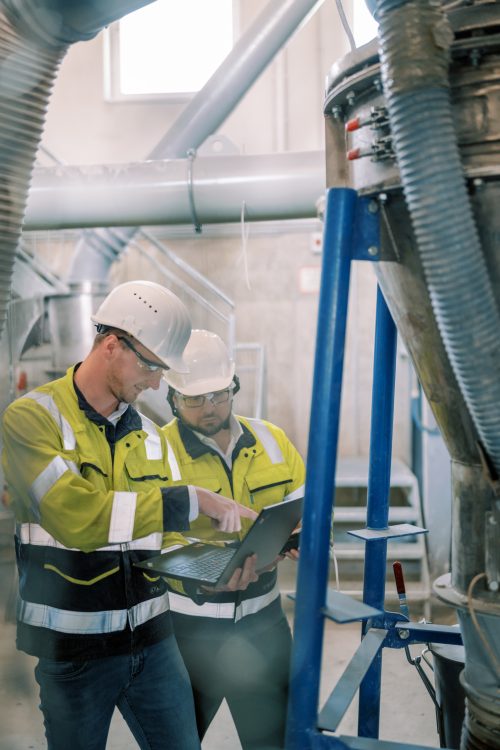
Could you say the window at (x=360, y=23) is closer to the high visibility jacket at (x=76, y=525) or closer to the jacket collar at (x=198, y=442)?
the jacket collar at (x=198, y=442)

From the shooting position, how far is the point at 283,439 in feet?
9.05

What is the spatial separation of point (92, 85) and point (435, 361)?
711cm

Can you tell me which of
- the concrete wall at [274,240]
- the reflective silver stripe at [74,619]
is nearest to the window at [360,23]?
the concrete wall at [274,240]

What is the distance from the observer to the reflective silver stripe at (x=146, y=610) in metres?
2.04

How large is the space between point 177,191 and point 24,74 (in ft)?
7.12

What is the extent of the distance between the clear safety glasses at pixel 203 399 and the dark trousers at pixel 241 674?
2.31 feet

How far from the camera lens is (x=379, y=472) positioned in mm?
2414

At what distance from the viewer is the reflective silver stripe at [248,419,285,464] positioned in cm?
269

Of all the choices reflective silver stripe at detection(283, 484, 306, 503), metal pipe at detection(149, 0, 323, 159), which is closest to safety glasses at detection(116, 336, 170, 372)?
reflective silver stripe at detection(283, 484, 306, 503)

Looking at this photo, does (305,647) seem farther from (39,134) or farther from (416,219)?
(39,134)

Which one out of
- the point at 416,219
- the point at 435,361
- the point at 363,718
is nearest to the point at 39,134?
the point at 416,219

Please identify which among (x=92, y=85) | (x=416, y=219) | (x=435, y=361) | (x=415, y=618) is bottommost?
(x=415, y=618)

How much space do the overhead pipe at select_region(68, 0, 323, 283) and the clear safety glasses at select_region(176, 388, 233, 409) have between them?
1522 mm

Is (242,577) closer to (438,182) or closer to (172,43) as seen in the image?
(438,182)
